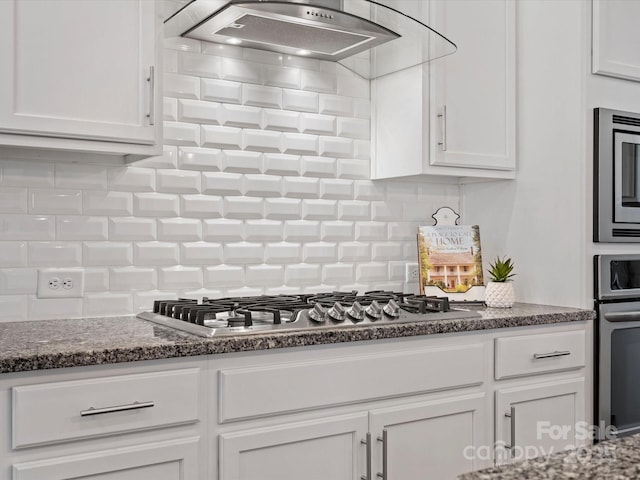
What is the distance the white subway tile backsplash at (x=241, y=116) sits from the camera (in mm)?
2533

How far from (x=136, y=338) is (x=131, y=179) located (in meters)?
0.78

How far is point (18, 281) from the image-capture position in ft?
7.09

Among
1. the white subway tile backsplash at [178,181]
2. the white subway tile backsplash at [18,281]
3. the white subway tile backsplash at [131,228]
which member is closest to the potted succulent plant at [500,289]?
the white subway tile backsplash at [178,181]

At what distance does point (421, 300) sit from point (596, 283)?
792 mm

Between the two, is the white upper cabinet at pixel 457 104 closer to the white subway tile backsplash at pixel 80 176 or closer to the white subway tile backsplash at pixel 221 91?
the white subway tile backsplash at pixel 221 91

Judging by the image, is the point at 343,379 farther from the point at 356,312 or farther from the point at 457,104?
the point at 457,104

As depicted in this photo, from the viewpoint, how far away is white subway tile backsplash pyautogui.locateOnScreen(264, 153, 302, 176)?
8.62ft

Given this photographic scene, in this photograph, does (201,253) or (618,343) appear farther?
(618,343)

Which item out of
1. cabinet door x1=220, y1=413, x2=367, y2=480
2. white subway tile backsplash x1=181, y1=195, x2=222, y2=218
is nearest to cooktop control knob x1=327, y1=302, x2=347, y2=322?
cabinet door x1=220, y1=413, x2=367, y2=480

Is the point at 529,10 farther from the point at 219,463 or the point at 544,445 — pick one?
the point at 219,463

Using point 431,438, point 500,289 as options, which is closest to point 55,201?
point 431,438

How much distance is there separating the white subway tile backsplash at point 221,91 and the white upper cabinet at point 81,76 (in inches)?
16.8

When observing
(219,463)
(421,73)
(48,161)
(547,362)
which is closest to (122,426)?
(219,463)

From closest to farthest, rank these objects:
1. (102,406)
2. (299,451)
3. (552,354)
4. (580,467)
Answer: (580,467)
(102,406)
(299,451)
(552,354)
